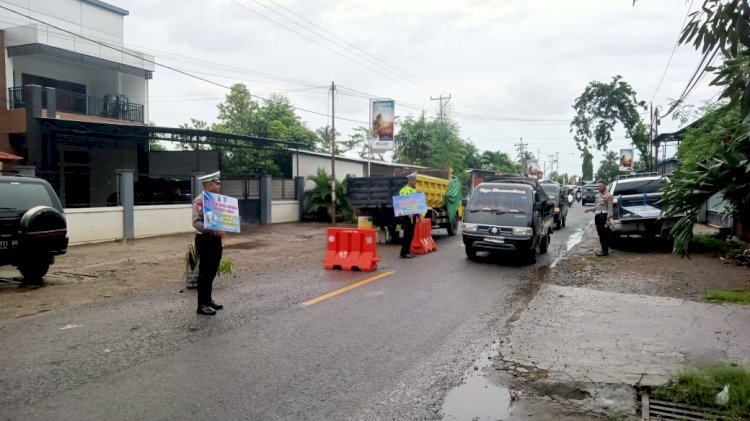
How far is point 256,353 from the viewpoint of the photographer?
5.73m

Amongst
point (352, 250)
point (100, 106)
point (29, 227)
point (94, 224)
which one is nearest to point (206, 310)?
point (29, 227)

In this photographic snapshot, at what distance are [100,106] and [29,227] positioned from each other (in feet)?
58.3

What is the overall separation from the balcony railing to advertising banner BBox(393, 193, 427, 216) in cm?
1614

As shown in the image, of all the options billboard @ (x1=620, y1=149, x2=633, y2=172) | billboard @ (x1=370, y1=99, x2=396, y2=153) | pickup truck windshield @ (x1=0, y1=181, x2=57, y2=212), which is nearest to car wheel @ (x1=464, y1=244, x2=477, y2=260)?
pickup truck windshield @ (x1=0, y1=181, x2=57, y2=212)

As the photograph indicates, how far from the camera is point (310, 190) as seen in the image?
2691 centimetres

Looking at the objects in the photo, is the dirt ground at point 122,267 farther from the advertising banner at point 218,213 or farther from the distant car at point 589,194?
the distant car at point 589,194

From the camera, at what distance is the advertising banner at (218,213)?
7.44 m

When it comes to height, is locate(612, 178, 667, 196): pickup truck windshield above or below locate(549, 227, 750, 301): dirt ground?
above

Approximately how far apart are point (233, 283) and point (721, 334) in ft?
25.2

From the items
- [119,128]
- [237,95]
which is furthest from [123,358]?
[237,95]

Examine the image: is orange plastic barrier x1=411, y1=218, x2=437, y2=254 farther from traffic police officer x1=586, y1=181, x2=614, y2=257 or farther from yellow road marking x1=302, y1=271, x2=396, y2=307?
traffic police officer x1=586, y1=181, x2=614, y2=257

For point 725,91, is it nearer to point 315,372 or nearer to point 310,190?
point 315,372

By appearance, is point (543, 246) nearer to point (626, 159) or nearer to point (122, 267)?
point (122, 267)

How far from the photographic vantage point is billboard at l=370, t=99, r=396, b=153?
91.2 ft
